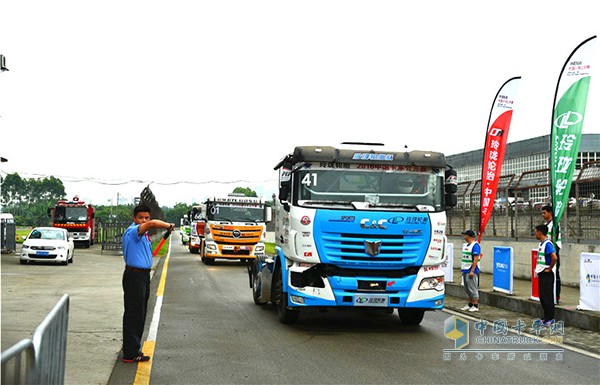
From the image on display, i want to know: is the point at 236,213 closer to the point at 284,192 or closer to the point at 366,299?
the point at 284,192

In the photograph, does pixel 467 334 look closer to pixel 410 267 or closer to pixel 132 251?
pixel 410 267

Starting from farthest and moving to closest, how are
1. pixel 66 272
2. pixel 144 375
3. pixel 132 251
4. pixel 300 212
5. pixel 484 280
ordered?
pixel 66 272, pixel 484 280, pixel 300 212, pixel 132 251, pixel 144 375

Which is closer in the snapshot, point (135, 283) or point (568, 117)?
point (135, 283)

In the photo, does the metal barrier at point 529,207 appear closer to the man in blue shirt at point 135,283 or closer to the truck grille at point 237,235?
the truck grille at point 237,235

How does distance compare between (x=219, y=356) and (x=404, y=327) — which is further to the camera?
(x=404, y=327)

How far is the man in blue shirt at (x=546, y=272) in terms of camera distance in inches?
443

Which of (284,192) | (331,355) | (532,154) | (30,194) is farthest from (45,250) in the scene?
(30,194)

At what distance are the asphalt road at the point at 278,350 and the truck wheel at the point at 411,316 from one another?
175 mm

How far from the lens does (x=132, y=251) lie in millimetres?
8273

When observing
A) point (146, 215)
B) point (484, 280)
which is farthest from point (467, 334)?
point (484, 280)

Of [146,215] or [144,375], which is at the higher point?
[146,215]

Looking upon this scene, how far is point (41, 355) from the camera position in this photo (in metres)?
4.14

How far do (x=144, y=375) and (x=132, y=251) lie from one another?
156 cm

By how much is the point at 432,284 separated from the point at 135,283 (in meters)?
4.63
